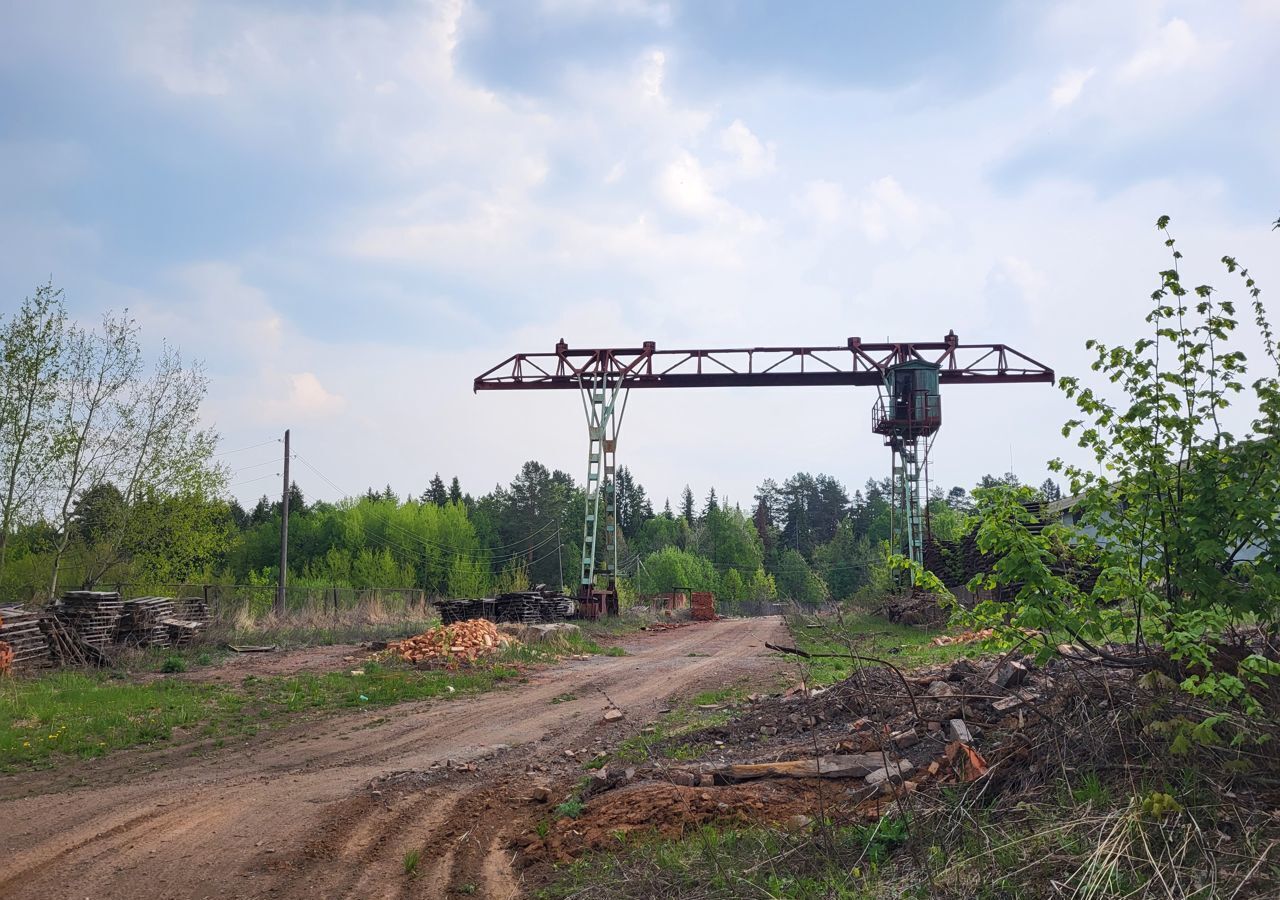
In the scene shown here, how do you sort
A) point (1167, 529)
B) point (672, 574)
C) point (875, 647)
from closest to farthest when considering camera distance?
point (1167, 529)
point (875, 647)
point (672, 574)

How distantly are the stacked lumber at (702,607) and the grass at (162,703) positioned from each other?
27.7 meters

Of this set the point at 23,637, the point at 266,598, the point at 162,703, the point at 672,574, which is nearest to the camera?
the point at 162,703

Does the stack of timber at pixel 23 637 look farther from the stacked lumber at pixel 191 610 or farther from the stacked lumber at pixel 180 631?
the stacked lumber at pixel 191 610

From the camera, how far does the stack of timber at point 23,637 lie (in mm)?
16547

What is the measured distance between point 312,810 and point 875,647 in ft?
33.5

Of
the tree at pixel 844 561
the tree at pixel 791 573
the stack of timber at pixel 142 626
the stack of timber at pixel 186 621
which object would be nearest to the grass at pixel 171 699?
the stack of timber at pixel 142 626

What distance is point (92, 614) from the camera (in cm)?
1873

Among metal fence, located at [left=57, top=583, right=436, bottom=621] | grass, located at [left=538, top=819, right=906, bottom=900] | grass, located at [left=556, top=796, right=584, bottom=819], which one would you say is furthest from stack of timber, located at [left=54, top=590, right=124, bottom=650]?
grass, located at [left=538, top=819, right=906, bottom=900]

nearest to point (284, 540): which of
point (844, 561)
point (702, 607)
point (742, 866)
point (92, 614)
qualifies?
point (92, 614)

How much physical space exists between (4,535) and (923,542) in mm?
28725

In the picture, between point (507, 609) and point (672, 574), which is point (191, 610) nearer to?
point (507, 609)

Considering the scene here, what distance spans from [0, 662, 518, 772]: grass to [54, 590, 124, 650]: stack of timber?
207 centimetres

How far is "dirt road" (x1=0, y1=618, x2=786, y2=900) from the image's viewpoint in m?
6.36

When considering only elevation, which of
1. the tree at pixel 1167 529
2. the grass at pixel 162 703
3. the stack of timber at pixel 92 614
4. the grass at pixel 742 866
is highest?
the tree at pixel 1167 529
